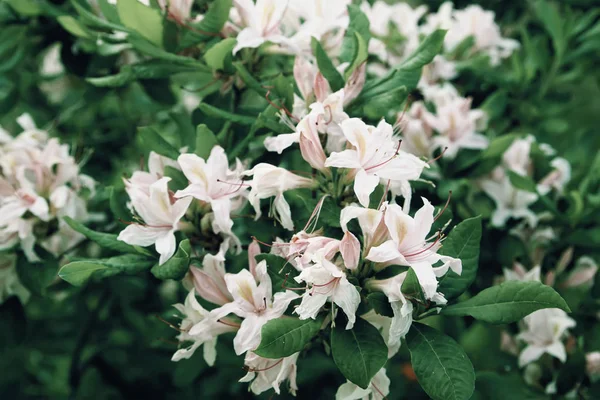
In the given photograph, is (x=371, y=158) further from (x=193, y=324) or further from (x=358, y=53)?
(x=193, y=324)

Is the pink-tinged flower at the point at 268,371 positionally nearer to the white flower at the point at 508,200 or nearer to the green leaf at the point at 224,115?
the green leaf at the point at 224,115

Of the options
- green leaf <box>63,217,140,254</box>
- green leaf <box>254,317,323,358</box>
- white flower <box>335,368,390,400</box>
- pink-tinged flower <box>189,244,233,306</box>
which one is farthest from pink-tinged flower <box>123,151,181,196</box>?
white flower <box>335,368,390,400</box>

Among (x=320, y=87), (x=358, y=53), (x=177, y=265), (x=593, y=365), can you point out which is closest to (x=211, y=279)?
(x=177, y=265)

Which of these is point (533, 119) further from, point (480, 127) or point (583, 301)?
point (583, 301)

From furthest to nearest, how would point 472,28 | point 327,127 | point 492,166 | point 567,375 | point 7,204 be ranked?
1. point 472,28
2. point 492,166
3. point 567,375
4. point 7,204
5. point 327,127

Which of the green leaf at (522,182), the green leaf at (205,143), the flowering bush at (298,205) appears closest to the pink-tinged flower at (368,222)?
the flowering bush at (298,205)

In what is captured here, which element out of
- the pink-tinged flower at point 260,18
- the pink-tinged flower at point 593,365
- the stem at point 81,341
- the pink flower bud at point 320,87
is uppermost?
the pink-tinged flower at point 260,18

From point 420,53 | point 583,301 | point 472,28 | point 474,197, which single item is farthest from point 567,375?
point 472,28

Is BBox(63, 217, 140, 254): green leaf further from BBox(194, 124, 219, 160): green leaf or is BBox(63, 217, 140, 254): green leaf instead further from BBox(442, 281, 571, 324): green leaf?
BBox(442, 281, 571, 324): green leaf
